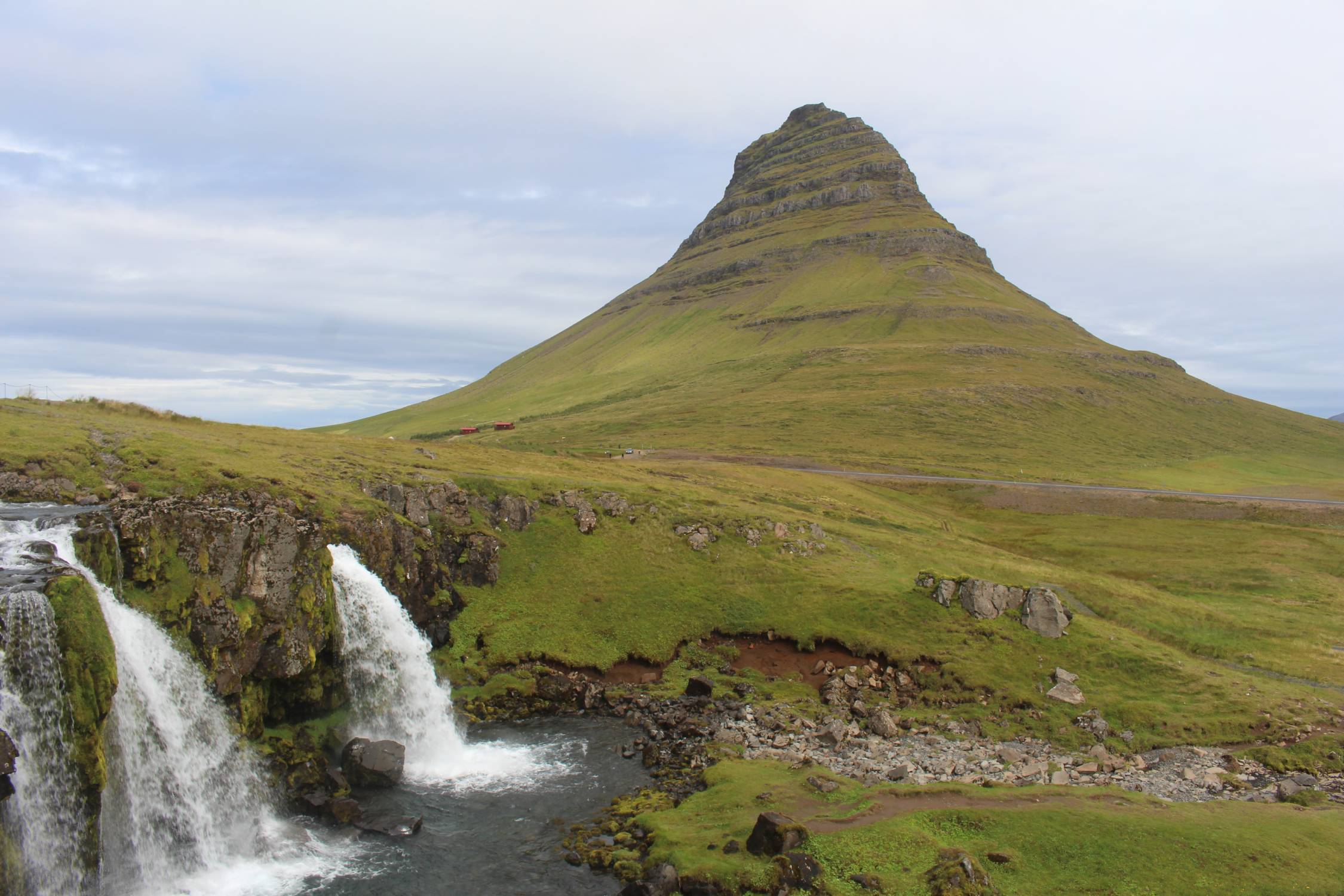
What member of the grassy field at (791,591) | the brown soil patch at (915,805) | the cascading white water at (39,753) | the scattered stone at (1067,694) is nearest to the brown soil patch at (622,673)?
the grassy field at (791,591)

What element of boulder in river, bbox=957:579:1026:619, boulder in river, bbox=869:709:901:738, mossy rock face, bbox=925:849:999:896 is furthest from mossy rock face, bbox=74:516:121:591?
boulder in river, bbox=957:579:1026:619

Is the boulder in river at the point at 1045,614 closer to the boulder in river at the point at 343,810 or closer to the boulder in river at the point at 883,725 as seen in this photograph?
the boulder in river at the point at 883,725

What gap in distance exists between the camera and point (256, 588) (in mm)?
32281

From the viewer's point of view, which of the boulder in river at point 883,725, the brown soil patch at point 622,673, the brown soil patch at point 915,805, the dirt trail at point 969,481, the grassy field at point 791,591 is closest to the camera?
the brown soil patch at point 915,805

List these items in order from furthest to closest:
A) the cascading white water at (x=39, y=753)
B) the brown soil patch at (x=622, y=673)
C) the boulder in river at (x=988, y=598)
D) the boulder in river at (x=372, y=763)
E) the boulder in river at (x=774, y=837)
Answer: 1. the boulder in river at (x=988, y=598)
2. the brown soil patch at (x=622, y=673)
3. the boulder in river at (x=372, y=763)
4. the boulder in river at (x=774, y=837)
5. the cascading white water at (x=39, y=753)

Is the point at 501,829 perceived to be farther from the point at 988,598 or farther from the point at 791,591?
the point at 988,598

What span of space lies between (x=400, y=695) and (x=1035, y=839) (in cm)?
2743

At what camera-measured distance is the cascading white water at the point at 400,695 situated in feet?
110

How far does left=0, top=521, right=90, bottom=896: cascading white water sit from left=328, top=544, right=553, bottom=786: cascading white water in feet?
41.8

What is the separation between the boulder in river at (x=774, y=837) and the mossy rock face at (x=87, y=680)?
20.2 meters

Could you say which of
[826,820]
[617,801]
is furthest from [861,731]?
[617,801]

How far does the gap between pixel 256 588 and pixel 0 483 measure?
12429 mm

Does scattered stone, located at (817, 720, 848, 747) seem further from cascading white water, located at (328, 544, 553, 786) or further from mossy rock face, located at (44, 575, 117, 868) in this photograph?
mossy rock face, located at (44, 575, 117, 868)

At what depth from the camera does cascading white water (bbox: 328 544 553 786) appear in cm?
3366
